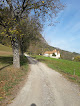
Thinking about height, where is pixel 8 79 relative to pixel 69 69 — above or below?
above

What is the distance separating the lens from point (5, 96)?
377 centimetres

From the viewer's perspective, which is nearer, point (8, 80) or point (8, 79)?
point (8, 80)

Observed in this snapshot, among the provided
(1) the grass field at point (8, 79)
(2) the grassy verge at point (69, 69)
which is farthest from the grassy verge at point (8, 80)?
(2) the grassy verge at point (69, 69)

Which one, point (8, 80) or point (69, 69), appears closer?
point (8, 80)

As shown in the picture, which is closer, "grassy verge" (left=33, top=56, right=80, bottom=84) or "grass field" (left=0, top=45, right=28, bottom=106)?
"grass field" (left=0, top=45, right=28, bottom=106)

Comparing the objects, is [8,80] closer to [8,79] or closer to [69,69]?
[8,79]

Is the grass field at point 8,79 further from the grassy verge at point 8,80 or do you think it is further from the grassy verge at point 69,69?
the grassy verge at point 69,69

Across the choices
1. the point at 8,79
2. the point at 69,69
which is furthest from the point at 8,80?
the point at 69,69

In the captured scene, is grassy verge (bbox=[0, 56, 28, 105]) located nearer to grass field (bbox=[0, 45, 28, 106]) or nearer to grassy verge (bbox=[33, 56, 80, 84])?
grass field (bbox=[0, 45, 28, 106])

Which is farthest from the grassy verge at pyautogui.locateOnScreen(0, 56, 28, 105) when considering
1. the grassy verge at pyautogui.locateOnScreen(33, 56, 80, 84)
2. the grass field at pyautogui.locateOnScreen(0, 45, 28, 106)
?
the grassy verge at pyautogui.locateOnScreen(33, 56, 80, 84)

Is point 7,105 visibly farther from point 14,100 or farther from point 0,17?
point 0,17

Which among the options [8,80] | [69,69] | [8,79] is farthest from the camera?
[69,69]

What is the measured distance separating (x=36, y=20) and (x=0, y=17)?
17.6 feet

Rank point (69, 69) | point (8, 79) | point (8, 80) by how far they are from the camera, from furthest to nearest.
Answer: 1. point (69, 69)
2. point (8, 79)
3. point (8, 80)
